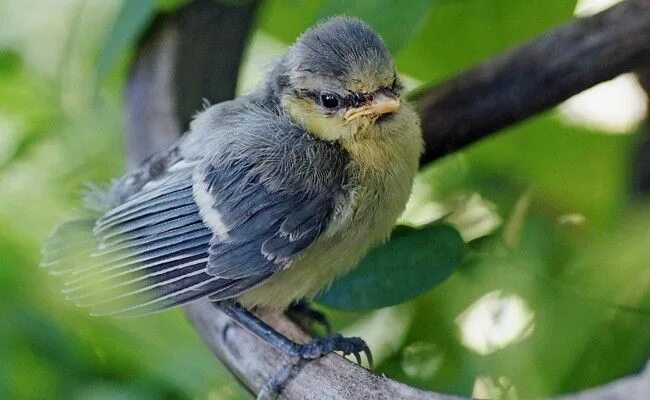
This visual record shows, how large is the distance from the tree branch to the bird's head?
0.28ft

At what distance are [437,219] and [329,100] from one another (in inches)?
5.7

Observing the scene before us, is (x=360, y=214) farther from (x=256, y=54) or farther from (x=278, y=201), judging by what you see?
(x=256, y=54)

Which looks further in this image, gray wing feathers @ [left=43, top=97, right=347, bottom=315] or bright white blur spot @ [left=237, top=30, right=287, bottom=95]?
bright white blur spot @ [left=237, top=30, right=287, bottom=95]

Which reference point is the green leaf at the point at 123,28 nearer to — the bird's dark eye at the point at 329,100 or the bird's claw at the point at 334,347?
the bird's dark eye at the point at 329,100

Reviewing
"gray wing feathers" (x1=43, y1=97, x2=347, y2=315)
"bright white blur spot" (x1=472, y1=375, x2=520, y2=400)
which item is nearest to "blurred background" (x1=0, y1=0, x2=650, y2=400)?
"bright white blur spot" (x1=472, y1=375, x2=520, y2=400)

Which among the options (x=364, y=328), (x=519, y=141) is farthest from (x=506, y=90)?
(x=364, y=328)

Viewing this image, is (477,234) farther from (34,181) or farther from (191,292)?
(34,181)

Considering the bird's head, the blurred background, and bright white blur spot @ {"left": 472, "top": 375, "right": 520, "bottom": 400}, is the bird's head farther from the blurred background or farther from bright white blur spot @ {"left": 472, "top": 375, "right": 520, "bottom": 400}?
bright white blur spot @ {"left": 472, "top": 375, "right": 520, "bottom": 400}

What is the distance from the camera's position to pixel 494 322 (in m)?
0.70

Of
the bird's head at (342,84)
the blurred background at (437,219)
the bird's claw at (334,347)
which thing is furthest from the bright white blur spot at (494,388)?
the bird's head at (342,84)

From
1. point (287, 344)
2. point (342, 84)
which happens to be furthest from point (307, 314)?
point (342, 84)

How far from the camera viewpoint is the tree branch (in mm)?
706

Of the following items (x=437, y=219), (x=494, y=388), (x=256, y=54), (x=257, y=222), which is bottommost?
(x=494, y=388)

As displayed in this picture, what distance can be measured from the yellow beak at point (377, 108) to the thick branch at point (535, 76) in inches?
4.6
